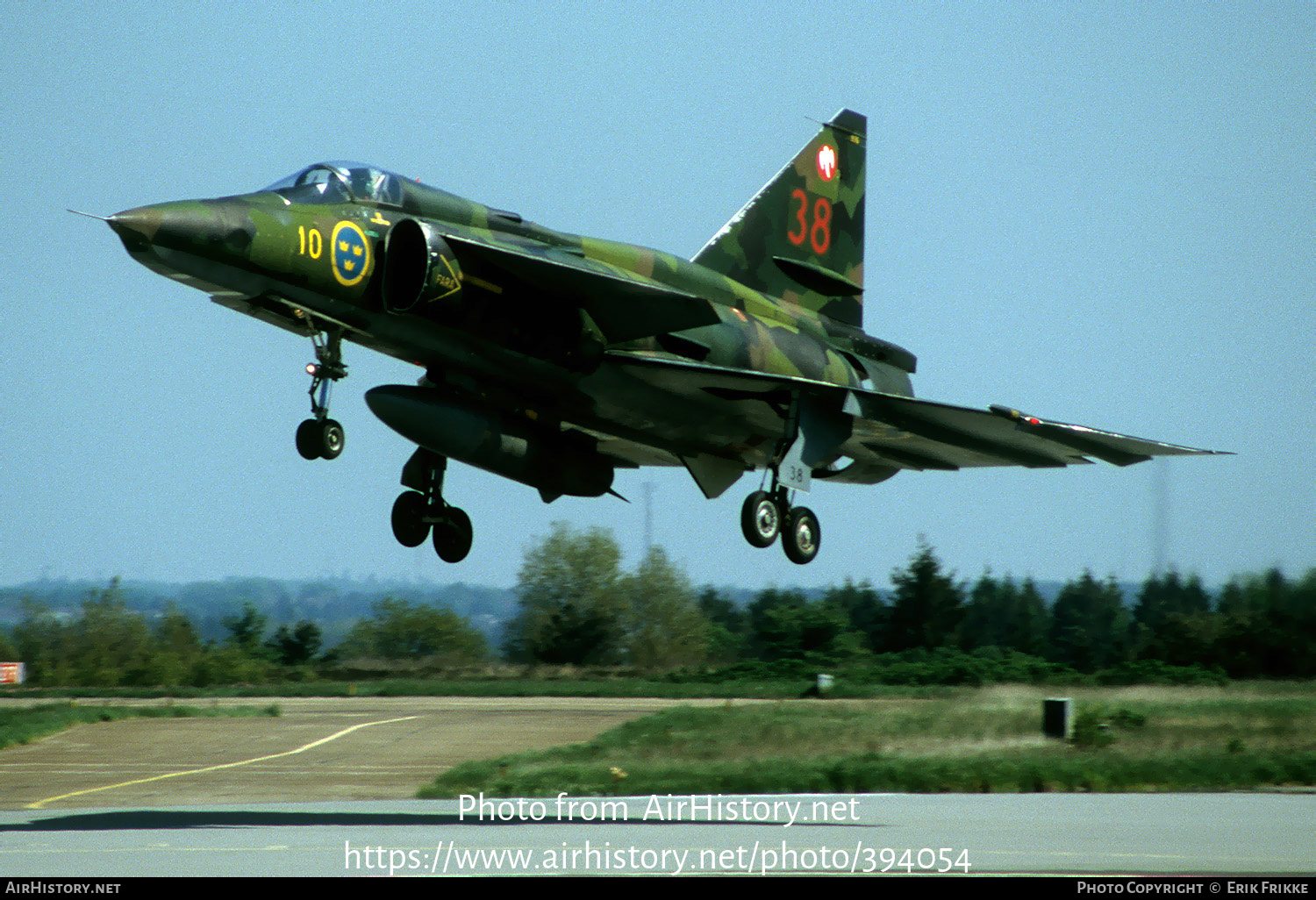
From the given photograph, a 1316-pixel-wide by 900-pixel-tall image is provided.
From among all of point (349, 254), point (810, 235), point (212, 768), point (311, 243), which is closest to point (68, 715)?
point (212, 768)

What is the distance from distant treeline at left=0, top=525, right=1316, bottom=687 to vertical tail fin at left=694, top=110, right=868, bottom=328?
17.6 meters

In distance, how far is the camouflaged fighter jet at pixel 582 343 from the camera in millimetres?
15172

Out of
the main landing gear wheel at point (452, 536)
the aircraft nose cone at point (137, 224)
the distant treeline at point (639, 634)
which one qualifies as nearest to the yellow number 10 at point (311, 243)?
the aircraft nose cone at point (137, 224)

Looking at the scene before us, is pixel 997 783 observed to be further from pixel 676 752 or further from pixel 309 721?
pixel 309 721

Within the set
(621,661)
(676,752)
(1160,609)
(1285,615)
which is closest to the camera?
(676,752)

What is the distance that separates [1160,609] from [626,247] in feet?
85.9

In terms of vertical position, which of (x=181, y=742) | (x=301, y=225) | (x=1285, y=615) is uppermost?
(x=301, y=225)

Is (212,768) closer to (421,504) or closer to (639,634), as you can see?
(421,504)

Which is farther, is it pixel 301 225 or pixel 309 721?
pixel 309 721

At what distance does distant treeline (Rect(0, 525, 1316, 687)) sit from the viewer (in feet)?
134

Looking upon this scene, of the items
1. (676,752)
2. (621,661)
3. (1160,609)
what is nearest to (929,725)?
(676,752)

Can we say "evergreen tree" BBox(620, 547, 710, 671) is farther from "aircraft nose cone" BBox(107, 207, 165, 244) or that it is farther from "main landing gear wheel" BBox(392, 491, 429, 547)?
"aircraft nose cone" BBox(107, 207, 165, 244)

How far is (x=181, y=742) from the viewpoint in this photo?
27.6 metres

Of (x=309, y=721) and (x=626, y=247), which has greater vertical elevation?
(x=626, y=247)
